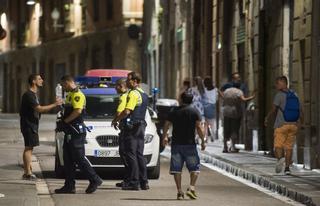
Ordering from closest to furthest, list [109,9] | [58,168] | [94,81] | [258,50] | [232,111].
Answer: [58,168], [94,81], [232,111], [258,50], [109,9]

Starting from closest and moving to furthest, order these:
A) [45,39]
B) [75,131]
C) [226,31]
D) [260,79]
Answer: [75,131] → [260,79] → [226,31] → [45,39]

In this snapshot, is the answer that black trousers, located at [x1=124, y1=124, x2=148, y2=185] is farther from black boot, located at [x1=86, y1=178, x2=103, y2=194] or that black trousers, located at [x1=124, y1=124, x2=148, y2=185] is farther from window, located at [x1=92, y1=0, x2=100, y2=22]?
window, located at [x1=92, y1=0, x2=100, y2=22]

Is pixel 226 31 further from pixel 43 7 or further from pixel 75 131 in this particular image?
pixel 43 7

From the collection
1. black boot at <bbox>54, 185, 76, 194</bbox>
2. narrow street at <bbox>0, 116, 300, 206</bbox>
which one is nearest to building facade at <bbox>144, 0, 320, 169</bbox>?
narrow street at <bbox>0, 116, 300, 206</bbox>

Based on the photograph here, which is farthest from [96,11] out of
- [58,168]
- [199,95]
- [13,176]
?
[58,168]

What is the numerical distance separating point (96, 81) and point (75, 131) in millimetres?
5815

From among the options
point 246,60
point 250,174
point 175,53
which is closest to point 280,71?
point 246,60

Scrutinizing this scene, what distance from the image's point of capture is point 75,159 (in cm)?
1499

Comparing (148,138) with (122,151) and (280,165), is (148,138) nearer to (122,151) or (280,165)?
(122,151)

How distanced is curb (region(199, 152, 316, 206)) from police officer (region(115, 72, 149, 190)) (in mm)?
2080

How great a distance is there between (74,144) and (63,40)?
1656 inches

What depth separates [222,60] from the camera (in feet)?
101

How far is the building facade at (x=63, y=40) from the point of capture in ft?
158

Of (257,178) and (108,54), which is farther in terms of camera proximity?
(108,54)
